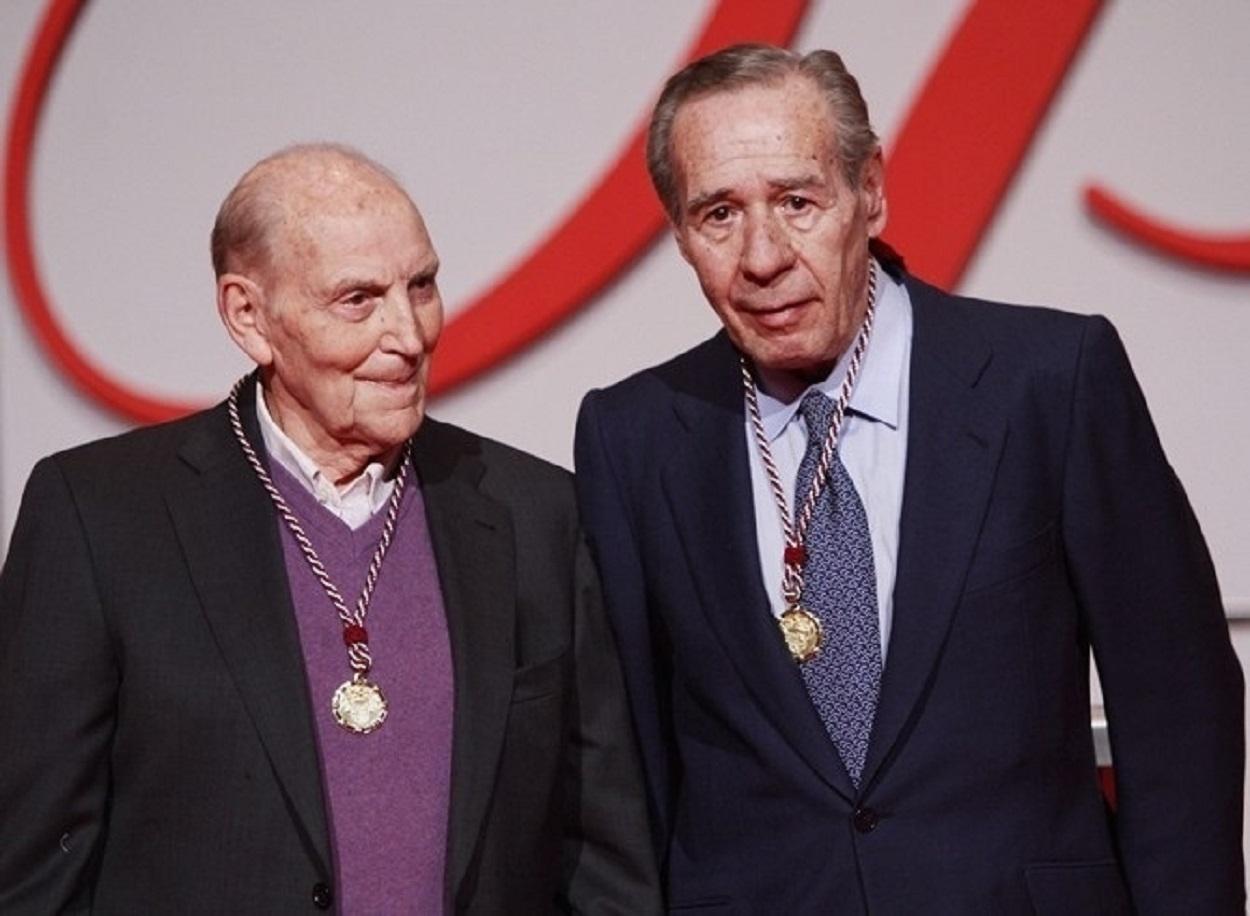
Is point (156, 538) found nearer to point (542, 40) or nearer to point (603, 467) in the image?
point (603, 467)

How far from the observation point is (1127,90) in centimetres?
391

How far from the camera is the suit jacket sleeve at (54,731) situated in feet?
7.97

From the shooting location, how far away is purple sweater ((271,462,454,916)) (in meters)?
2.45

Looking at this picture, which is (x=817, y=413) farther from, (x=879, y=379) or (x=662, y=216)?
(x=662, y=216)

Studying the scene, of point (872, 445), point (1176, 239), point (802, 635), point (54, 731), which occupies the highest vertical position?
point (1176, 239)

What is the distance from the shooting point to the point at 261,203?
252 cm

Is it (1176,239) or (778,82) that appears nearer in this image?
(778,82)

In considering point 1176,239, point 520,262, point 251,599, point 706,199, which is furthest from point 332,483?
point 1176,239

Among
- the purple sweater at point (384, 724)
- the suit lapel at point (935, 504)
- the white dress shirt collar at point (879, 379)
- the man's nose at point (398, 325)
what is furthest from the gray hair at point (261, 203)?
the suit lapel at point (935, 504)

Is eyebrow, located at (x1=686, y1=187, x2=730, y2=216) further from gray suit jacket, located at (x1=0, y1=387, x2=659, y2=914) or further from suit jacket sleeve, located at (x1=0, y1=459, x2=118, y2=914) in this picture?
suit jacket sleeve, located at (x1=0, y1=459, x2=118, y2=914)

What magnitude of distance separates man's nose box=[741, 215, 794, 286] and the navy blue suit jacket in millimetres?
197

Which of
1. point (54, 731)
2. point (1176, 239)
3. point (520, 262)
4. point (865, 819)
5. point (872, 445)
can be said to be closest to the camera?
point (54, 731)

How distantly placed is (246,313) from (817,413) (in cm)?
62

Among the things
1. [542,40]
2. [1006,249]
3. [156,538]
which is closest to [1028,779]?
[156,538]
